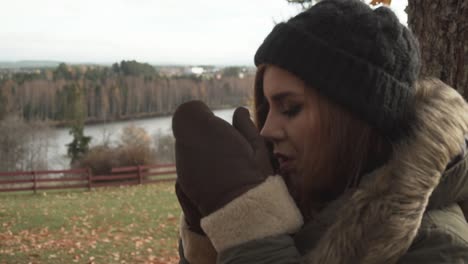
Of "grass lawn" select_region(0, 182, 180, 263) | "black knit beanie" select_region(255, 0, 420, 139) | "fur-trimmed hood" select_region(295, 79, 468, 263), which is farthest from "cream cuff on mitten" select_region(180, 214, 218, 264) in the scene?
"grass lawn" select_region(0, 182, 180, 263)

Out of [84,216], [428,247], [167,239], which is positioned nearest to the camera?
[428,247]

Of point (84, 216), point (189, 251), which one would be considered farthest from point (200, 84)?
point (189, 251)

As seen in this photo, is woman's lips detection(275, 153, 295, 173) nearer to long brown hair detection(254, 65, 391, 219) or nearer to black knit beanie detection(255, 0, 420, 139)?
long brown hair detection(254, 65, 391, 219)

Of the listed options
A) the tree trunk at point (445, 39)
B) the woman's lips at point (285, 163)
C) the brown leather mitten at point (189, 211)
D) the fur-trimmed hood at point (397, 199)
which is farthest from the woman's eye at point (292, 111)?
the tree trunk at point (445, 39)

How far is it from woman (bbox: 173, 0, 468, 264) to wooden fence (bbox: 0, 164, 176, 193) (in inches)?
937

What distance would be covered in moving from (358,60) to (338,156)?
239 millimetres

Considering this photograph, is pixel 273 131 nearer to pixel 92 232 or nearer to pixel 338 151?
→ pixel 338 151

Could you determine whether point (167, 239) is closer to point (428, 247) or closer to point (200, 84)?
point (428, 247)

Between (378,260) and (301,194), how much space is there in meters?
0.29

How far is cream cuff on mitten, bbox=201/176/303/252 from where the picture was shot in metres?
1.27

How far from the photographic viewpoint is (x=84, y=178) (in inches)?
1019

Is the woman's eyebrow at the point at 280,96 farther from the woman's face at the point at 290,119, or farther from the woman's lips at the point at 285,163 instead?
the woman's lips at the point at 285,163

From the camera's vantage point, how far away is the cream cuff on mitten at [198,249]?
1498 mm

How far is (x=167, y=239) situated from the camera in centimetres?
1114
